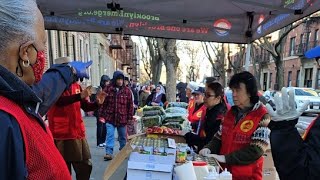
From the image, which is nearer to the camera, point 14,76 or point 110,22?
point 14,76

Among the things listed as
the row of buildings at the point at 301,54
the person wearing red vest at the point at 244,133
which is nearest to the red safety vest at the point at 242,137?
the person wearing red vest at the point at 244,133

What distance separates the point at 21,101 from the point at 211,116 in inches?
97.1

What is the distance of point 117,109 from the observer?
6.19 metres

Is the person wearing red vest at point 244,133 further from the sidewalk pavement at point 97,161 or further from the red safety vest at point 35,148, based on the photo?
the sidewalk pavement at point 97,161

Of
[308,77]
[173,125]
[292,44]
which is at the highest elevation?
[292,44]

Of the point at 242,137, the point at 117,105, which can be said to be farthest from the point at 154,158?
the point at 117,105

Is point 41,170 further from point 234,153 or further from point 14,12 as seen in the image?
point 234,153

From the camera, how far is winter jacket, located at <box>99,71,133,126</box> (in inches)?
245

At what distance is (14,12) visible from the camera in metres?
0.97

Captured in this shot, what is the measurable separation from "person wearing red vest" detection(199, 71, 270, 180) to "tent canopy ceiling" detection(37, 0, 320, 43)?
4.78ft

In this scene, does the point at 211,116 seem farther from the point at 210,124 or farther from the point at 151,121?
the point at 151,121

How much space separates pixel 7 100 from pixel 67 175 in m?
0.37

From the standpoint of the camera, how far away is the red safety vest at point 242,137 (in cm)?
246

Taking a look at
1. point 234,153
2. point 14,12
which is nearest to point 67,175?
point 14,12
